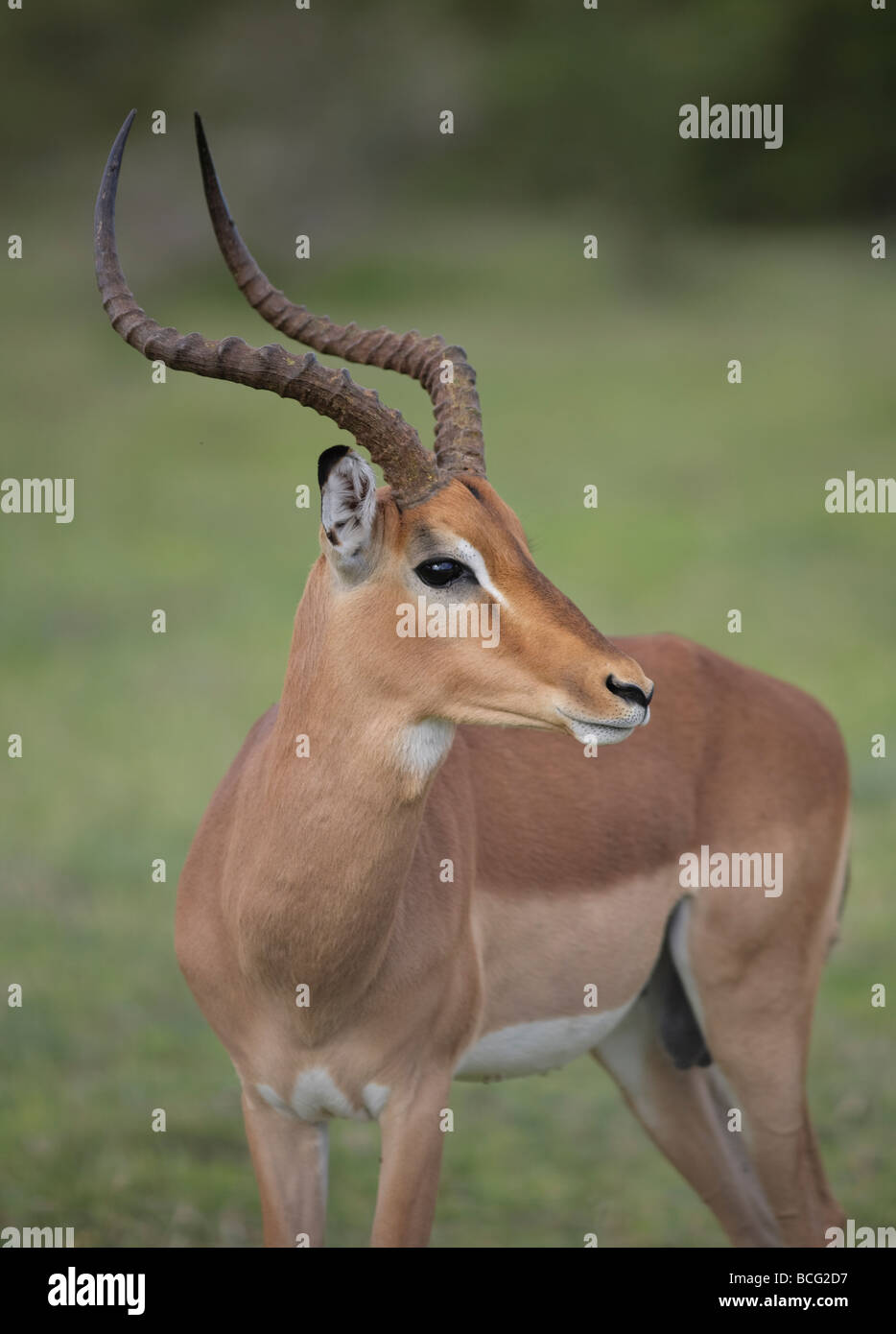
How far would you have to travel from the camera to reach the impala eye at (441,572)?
370cm

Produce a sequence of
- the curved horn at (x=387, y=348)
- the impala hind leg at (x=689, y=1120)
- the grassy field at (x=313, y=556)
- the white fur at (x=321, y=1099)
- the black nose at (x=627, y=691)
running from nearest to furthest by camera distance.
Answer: the black nose at (x=627, y=691) → the curved horn at (x=387, y=348) → the white fur at (x=321, y=1099) → the impala hind leg at (x=689, y=1120) → the grassy field at (x=313, y=556)

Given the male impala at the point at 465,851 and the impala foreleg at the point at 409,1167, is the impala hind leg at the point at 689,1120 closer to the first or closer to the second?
the male impala at the point at 465,851

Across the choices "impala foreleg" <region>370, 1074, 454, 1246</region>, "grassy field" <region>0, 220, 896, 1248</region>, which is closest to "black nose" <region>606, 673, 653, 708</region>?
"impala foreleg" <region>370, 1074, 454, 1246</region>

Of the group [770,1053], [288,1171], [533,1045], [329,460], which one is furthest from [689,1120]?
[329,460]

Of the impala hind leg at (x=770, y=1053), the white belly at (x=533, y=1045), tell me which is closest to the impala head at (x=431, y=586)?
the white belly at (x=533, y=1045)

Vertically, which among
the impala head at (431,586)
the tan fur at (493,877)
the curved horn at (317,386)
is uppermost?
the curved horn at (317,386)

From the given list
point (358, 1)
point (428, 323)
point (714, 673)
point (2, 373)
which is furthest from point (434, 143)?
point (714, 673)

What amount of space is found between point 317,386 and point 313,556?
12746mm

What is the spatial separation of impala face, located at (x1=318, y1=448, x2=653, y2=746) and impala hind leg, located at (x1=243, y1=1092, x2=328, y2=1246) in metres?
1.22

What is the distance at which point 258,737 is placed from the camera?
4.52 meters

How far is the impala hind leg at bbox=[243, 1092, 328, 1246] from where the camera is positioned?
4.30m

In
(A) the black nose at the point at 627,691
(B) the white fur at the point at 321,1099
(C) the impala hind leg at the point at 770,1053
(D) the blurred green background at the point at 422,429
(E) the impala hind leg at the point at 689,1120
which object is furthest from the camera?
(D) the blurred green background at the point at 422,429

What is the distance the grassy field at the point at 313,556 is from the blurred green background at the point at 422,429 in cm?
3

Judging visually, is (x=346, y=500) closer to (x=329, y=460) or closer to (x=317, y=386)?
(x=329, y=460)
